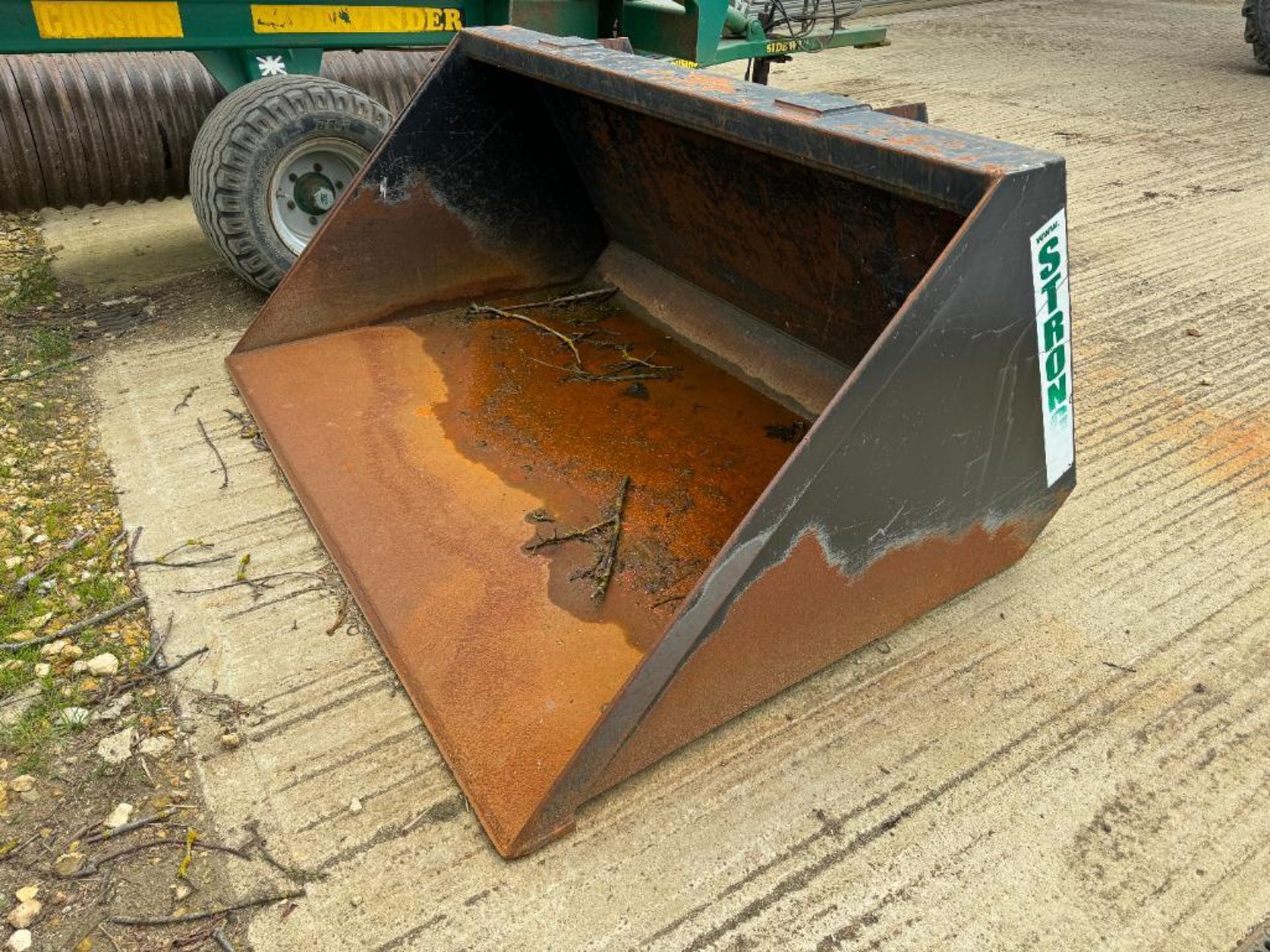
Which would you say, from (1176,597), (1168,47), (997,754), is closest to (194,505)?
(997,754)

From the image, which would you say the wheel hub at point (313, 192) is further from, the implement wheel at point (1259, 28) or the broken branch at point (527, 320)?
the implement wheel at point (1259, 28)

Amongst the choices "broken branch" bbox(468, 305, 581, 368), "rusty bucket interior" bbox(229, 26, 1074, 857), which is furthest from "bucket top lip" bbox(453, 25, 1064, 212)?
"broken branch" bbox(468, 305, 581, 368)

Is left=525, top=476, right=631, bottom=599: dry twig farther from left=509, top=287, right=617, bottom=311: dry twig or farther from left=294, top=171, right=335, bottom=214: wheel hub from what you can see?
left=294, top=171, right=335, bottom=214: wheel hub

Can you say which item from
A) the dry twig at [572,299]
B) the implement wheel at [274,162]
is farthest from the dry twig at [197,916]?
the implement wheel at [274,162]

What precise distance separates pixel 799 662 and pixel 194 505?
1.50m

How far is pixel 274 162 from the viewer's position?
317 cm

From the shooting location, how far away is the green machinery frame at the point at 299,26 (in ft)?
10.3

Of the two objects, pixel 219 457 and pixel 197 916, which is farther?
pixel 219 457

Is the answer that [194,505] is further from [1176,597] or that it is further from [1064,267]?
[1176,597]

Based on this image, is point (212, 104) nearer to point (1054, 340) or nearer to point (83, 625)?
point (83, 625)

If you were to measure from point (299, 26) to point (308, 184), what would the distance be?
0.64 meters

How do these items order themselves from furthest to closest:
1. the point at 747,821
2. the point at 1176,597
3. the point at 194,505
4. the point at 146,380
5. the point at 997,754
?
the point at 146,380, the point at 194,505, the point at 1176,597, the point at 997,754, the point at 747,821

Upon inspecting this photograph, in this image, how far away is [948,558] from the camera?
6.43 feet

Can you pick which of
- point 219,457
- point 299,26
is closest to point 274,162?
point 299,26
